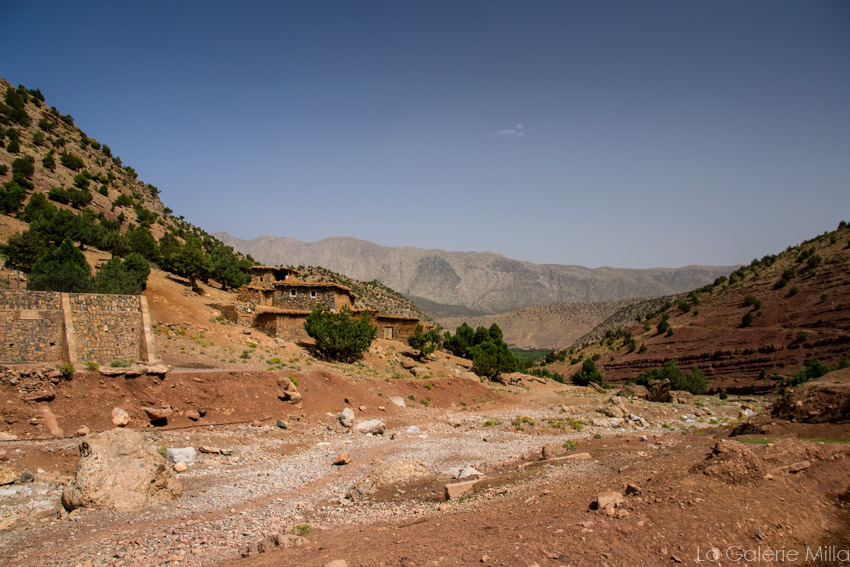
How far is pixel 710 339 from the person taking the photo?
2194 inches

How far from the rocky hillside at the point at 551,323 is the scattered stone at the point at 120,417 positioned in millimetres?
116953

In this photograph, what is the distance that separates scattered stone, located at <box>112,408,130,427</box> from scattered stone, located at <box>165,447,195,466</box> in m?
2.51

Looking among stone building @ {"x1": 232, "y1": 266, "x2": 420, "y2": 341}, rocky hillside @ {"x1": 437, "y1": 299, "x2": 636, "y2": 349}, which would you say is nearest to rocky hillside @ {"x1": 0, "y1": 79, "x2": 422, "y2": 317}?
stone building @ {"x1": 232, "y1": 266, "x2": 420, "y2": 341}

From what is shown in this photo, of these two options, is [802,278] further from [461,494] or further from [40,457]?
[40,457]


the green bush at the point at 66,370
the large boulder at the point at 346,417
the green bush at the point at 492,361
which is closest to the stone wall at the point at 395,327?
the green bush at the point at 492,361

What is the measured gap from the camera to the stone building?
94.5ft

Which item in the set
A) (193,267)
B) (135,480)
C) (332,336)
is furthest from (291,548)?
(193,267)

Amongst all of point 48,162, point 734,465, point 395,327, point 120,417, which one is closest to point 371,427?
point 120,417

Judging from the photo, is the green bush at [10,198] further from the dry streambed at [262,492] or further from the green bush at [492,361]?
the green bush at [492,361]

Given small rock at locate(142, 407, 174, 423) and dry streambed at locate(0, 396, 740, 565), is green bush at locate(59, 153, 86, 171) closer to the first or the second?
small rock at locate(142, 407, 174, 423)

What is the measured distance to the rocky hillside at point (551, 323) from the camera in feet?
420

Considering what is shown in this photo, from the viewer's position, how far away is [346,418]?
1800cm

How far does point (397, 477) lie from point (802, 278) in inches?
2600

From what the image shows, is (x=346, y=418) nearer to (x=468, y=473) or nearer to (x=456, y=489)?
(x=468, y=473)
